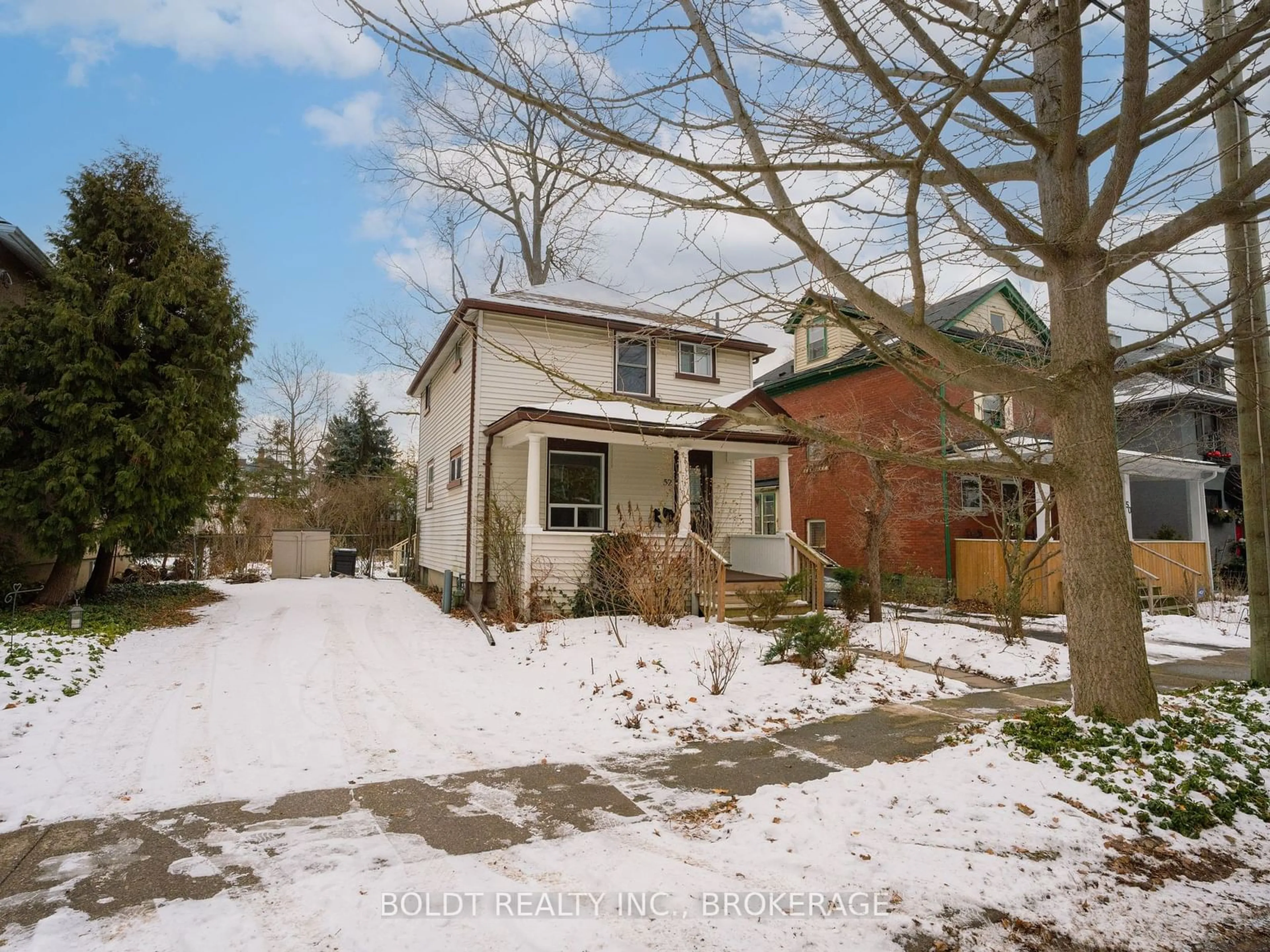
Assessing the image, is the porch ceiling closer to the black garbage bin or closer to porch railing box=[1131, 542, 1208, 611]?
porch railing box=[1131, 542, 1208, 611]

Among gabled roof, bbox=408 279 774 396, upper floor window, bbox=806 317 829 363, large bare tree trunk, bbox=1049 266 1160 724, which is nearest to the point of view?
large bare tree trunk, bbox=1049 266 1160 724

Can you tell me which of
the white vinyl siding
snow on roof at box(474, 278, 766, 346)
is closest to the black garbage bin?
the white vinyl siding

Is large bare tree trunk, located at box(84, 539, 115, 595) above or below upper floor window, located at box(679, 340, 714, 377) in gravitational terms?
below

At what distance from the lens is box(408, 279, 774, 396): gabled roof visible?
12297 mm

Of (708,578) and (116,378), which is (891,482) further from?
(116,378)

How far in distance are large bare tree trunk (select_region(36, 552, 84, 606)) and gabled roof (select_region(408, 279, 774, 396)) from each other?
22.2 feet

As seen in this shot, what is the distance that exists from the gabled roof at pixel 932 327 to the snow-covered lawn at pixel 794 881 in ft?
8.92

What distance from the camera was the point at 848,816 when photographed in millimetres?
3523

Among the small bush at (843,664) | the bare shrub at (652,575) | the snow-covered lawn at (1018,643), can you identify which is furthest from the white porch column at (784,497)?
the small bush at (843,664)

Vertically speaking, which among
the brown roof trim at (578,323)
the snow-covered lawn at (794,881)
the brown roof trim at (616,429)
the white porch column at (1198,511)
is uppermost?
the brown roof trim at (578,323)

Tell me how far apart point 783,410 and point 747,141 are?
8.17 m

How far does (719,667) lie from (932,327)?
3910 millimetres

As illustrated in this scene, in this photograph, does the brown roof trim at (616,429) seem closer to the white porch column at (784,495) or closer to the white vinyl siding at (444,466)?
the white porch column at (784,495)

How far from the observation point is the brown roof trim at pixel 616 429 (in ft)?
34.1
